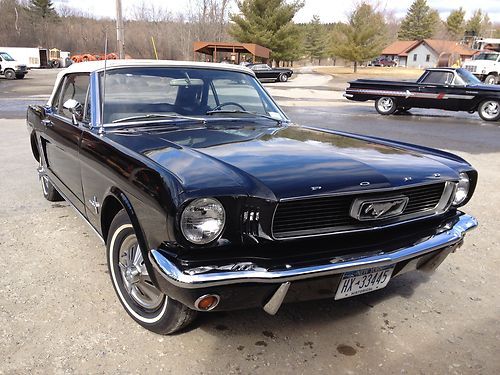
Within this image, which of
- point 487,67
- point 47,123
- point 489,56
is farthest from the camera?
point 489,56

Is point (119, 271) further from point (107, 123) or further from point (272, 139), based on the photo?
point (272, 139)

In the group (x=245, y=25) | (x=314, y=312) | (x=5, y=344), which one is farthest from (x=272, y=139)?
(x=245, y=25)

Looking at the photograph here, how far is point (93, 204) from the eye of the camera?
3.34 meters

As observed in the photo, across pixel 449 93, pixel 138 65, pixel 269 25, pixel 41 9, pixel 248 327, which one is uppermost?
pixel 41 9

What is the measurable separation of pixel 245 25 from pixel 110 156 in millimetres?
46090

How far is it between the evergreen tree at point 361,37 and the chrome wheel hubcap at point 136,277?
46534mm

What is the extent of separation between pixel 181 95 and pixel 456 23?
100 m

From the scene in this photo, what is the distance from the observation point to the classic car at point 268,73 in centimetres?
3225

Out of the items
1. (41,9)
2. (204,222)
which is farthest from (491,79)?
(41,9)

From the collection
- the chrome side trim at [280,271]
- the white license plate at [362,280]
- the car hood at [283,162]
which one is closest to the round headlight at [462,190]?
the car hood at [283,162]

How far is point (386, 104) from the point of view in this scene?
1602 cm

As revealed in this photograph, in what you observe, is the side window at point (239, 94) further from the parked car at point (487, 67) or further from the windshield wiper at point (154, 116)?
the parked car at point (487, 67)

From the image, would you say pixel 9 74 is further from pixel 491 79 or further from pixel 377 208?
pixel 377 208

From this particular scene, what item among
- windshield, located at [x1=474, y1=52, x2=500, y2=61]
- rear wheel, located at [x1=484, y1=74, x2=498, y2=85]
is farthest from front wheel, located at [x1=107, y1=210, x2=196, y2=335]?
windshield, located at [x1=474, y1=52, x2=500, y2=61]
